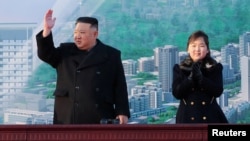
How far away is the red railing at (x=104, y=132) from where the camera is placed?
4785mm

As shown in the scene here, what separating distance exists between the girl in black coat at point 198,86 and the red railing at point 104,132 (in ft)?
1.90

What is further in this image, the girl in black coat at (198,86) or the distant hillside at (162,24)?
the distant hillside at (162,24)

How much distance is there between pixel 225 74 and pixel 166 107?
1.53 ft

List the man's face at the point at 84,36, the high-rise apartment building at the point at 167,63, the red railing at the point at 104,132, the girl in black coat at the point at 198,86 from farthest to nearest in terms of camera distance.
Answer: the high-rise apartment building at the point at 167,63 → the man's face at the point at 84,36 → the girl in black coat at the point at 198,86 → the red railing at the point at 104,132

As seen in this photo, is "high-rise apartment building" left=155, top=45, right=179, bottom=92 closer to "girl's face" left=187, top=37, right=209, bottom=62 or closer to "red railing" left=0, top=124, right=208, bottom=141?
"girl's face" left=187, top=37, right=209, bottom=62

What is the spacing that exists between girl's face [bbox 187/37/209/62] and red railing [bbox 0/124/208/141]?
706 mm

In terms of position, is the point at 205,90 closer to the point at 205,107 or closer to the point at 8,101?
the point at 205,107

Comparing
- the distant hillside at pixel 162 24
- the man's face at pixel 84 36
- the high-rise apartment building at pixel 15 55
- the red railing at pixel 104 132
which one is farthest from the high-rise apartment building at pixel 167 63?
the red railing at pixel 104 132

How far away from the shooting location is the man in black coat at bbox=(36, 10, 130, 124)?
539cm

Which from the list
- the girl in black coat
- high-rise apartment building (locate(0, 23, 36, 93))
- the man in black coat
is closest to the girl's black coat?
the girl in black coat

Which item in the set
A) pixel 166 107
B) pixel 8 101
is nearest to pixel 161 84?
pixel 166 107

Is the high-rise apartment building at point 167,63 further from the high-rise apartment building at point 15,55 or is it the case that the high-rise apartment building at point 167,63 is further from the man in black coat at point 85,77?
the high-rise apartment building at point 15,55

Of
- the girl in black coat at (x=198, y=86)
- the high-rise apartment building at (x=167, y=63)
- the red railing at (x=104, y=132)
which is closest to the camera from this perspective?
the red railing at (x=104, y=132)

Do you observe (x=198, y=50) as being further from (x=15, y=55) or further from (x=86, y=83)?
(x=15, y=55)
